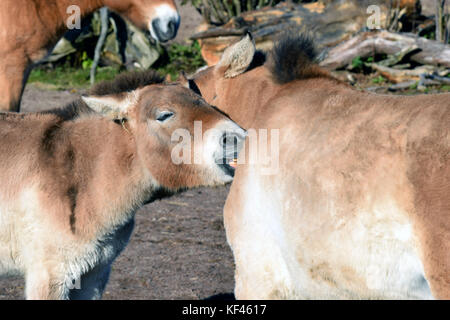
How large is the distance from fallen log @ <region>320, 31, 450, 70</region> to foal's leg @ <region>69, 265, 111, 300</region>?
777cm

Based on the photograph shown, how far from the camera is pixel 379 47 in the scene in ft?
37.8

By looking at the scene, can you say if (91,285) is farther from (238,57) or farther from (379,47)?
(379,47)

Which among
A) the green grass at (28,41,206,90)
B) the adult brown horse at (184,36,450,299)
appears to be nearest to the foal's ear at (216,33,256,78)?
the adult brown horse at (184,36,450,299)

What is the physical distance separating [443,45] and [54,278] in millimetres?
9085

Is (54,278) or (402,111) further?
(54,278)

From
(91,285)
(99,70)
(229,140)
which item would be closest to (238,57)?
(229,140)

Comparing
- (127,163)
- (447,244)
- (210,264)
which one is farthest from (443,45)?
(447,244)

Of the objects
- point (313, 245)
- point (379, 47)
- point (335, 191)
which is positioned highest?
point (335, 191)

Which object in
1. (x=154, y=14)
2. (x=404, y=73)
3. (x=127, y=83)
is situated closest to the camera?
(x=127, y=83)

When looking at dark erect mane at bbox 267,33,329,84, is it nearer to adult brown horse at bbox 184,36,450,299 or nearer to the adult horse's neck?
adult brown horse at bbox 184,36,450,299

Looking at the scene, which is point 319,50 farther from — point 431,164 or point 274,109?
point 431,164

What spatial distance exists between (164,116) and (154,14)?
3.00m

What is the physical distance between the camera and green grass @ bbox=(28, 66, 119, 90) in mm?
13523

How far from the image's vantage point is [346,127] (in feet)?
11.0
